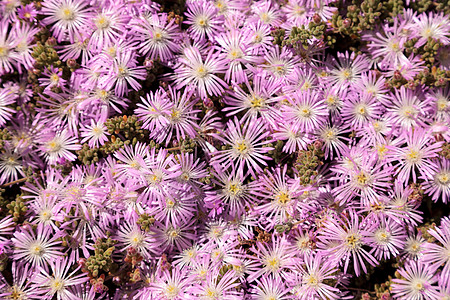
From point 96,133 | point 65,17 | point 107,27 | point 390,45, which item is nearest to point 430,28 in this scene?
point 390,45

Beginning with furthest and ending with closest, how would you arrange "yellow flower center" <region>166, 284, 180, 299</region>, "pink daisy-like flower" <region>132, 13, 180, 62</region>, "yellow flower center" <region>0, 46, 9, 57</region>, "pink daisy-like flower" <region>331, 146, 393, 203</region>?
"yellow flower center" <region>0, 46, 9, 57</region> → "pink daisy-like flower" <region>132, 13, 180, 62</region> → "pink daisy-like flower" <region>331, 146, 393, 203</region> → "yellow flower center" <region>166, 284, 180, 299</region>

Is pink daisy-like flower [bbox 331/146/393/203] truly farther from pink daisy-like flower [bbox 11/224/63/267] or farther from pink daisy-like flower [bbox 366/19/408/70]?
pink daisy-like flower [bbox 11/224/63/267]

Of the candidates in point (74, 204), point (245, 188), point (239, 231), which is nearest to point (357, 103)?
point (245, 188)

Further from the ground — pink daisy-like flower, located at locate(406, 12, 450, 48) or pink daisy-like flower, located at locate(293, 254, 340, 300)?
pink daisy-like flower, located at locate(406, 12, 450, 48)

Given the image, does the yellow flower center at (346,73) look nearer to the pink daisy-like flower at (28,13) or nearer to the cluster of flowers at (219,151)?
the cluster of flowers at (219,151)

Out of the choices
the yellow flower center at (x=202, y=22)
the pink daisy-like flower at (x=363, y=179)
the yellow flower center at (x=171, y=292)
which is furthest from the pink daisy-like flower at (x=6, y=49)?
the pink daisy-like flower at (x=363, y=179)

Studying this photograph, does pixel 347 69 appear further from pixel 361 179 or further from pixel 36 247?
pixel 36 247

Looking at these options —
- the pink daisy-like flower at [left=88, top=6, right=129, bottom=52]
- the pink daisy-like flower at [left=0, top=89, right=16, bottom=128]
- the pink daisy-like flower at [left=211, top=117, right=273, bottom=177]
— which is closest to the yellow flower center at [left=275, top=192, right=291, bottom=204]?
the pink daisy-like flower at [left=211, top=117, right=273, bottom=177]

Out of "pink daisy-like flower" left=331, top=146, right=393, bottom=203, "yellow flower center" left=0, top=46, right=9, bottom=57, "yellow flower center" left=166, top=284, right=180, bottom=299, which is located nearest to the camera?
"yellow flower center" left=166, top=284, right=180, bottom=299

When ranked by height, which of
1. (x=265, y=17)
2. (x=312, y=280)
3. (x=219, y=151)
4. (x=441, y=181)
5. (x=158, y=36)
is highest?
(x=265, y=17)

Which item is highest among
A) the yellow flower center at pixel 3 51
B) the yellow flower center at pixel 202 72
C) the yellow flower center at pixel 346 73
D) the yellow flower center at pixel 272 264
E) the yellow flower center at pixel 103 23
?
the yellow flower center at pixel 346 73
